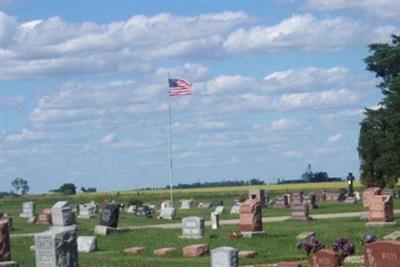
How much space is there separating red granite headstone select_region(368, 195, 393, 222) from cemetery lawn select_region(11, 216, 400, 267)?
0.69 m

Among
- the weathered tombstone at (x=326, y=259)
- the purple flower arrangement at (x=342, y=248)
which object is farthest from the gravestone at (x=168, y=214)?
the weathered tombstone at (x=326, y=259)

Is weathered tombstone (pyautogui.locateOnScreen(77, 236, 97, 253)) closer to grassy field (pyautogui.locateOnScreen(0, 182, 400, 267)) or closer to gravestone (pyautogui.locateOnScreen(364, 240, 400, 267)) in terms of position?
grassy field (pyautogui.locateOnScreen(0, 182, 400, 267))

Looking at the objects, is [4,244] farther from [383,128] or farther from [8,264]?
[383,128]

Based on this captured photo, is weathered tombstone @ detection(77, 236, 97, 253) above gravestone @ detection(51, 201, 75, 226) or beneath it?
beneath

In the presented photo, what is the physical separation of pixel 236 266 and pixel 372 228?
59.1 ft

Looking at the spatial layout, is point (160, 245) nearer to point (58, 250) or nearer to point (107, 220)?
point (107, 220)

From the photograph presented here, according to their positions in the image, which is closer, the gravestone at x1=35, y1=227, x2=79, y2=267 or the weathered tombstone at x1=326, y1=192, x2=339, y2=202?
the gravestone at x1=35, y1=227, x2=79, y2=267

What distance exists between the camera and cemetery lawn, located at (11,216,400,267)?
99.3 feet

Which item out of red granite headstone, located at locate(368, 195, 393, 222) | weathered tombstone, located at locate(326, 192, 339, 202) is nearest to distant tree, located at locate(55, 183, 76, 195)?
weathered tombstone, located at locate(326, 192, 339, 202)

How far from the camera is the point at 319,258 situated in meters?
22.8

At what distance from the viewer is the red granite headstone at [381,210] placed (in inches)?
1645

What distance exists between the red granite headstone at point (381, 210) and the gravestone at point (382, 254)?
20.3 metres

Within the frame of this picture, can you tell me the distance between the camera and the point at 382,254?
21219 mm

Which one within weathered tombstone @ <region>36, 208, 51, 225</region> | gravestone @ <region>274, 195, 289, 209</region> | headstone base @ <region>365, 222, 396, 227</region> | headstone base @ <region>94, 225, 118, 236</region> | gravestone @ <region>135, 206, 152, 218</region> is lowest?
headstone base @ <region>365, 222, 396, 227</region>
